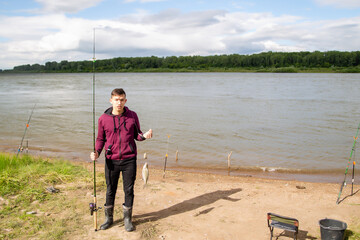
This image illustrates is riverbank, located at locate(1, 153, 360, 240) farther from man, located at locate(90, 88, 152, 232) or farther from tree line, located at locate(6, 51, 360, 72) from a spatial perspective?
tree line, located at locate(6, 51, 360, 72)

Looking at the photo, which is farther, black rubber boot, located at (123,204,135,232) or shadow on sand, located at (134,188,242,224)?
shadow on sand, located at (134,188,242,224)

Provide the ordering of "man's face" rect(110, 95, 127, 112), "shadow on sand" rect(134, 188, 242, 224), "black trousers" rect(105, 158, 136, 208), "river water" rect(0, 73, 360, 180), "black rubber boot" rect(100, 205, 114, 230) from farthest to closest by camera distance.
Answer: "river water" rect(0, 73, 360, 180)
"shadow on sand" rect(134, 188, 242, 224)
"black rubber boot" rect(100, 205, 114, 230)
"black trousers" rect(105, 158, 136, 208)
"man's face" rect(110, 95, 127, 112)

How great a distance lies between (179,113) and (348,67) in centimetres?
9073

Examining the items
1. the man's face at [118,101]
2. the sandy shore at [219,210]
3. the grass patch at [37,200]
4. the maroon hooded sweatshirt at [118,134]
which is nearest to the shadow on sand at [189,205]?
the sandy shore at [219,210]

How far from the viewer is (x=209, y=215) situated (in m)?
5.78

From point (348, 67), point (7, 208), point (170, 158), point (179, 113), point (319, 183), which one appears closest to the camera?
point (7, 208)

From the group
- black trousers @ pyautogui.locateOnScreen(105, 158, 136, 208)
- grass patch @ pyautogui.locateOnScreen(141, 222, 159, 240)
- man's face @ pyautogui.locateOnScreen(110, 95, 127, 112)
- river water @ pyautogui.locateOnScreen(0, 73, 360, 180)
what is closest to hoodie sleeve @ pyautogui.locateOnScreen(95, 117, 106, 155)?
black trousers @ pyautogui.locateOnScreen(105, 158, 136, 208)

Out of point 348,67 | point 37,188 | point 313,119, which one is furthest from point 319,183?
point 348,67

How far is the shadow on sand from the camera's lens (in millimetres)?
5568

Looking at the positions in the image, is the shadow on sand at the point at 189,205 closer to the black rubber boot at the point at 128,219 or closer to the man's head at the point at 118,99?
the black rubber boot at the point at 128,219

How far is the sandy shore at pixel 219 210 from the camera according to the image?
507 centimetres

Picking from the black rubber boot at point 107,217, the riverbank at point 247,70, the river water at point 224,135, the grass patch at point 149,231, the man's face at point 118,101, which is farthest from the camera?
the riverbank at point 247,70

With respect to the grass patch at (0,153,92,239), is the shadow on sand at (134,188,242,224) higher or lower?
lower

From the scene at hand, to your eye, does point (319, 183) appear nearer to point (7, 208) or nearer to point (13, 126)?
point (7, 208)
